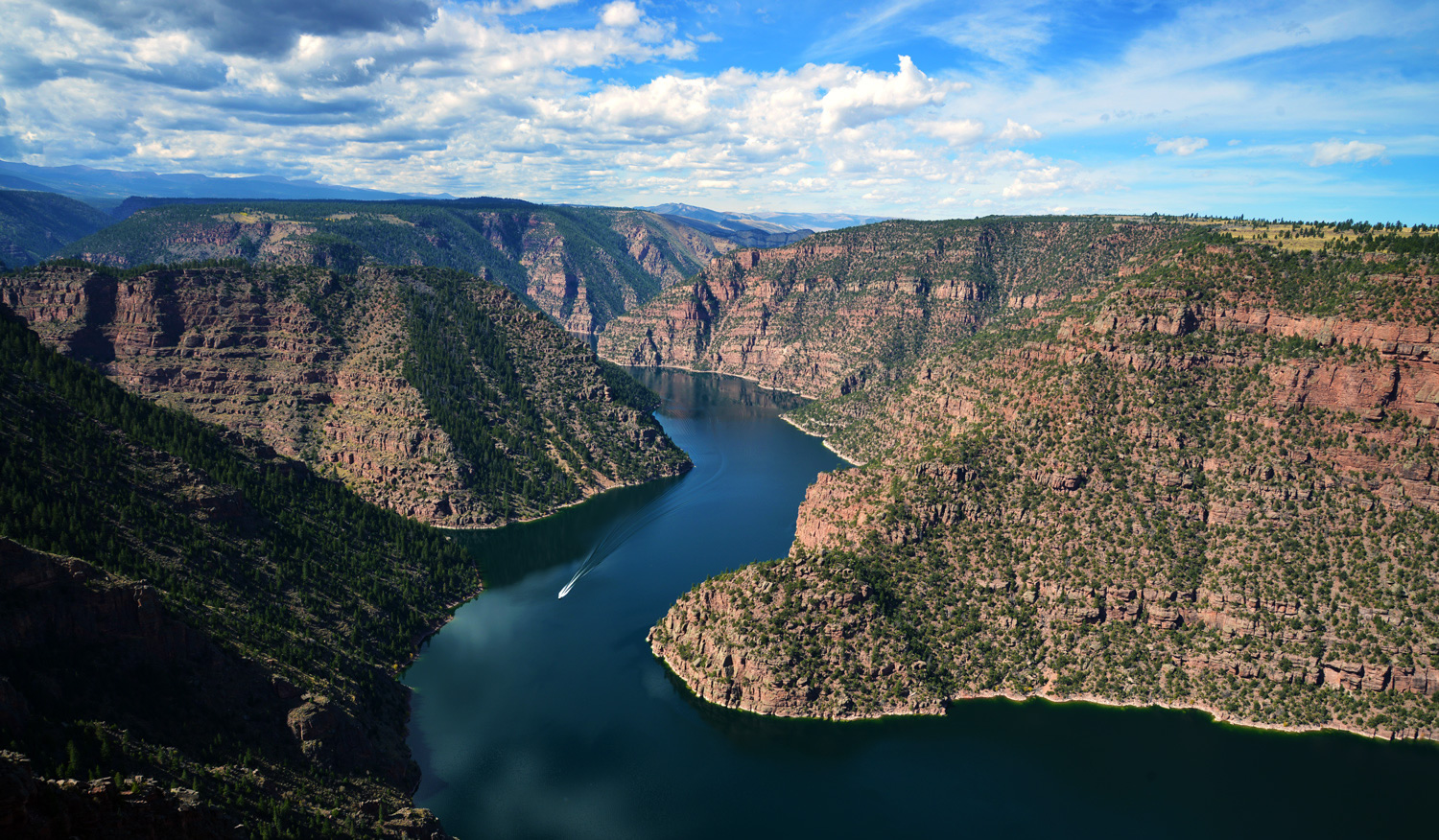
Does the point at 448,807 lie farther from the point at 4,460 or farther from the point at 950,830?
the point at 4,460

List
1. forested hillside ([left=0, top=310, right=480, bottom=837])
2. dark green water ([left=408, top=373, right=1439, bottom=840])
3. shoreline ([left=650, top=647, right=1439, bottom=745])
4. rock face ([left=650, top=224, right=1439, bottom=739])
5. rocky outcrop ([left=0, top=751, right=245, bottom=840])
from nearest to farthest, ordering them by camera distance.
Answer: rocky outcrop ([left=0, top=751, right=245, bottom=840])
forested hillside ([left=0, top=310, right=480, bottom=837])
dark green water ([left=408, top=373, right=1439, bottom=840])
shoreline ([left=650, top=647, right=1439, bottom=745])
rock face ([left=650, top=224, right=1439, bottom=739])

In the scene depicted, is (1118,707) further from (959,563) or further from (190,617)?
(190,617)

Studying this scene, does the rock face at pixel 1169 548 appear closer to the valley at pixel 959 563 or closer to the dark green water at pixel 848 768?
the valley at pixel 959 563

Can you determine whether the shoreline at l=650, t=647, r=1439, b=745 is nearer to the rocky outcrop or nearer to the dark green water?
the dark green water

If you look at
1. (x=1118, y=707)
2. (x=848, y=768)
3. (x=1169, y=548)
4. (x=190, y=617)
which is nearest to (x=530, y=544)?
(x=190, y=617)

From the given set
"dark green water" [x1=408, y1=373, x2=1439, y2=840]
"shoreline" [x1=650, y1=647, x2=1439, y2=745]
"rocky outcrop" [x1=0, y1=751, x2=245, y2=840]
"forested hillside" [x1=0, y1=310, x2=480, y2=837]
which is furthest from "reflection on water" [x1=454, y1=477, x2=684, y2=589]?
"rocky outcrop" [x1=0, y1=751, x2=245, y2=840]

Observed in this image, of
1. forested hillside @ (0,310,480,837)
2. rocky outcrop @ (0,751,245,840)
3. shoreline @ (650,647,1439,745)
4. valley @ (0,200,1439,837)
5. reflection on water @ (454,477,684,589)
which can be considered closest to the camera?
rocky outcrop @ (0,751,245,840)

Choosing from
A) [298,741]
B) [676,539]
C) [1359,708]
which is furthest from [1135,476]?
[298,741]
